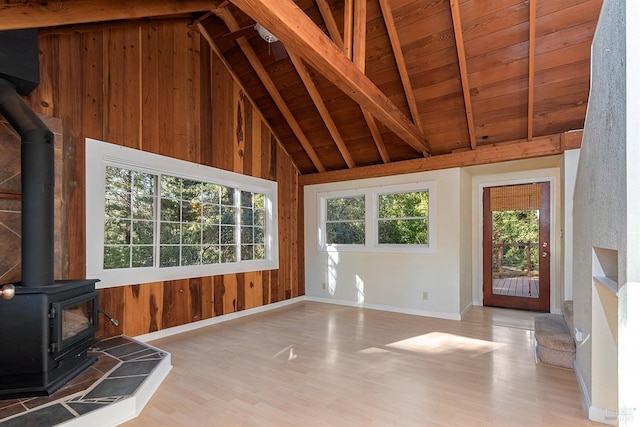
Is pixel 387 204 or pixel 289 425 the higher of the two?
pixel 387 204

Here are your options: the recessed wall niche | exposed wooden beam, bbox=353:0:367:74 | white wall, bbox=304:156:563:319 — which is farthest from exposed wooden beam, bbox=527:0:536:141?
the recessed wall niche

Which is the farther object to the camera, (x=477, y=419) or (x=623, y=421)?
(x=477, y=419)

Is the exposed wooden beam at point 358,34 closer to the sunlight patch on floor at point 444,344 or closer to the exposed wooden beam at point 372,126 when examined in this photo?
the exposed wooden beam at point 372,126

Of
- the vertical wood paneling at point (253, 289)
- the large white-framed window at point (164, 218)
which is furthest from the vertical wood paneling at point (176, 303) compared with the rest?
the vertical wood paneling at point (253, 289)

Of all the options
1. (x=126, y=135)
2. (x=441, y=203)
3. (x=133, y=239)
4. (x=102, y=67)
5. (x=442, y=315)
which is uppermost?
(x=102, y=67)

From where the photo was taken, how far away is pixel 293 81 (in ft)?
16.0

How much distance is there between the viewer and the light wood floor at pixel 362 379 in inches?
87.0

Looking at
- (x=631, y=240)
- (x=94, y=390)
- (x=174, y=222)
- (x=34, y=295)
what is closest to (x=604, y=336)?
(x=631, y=240)

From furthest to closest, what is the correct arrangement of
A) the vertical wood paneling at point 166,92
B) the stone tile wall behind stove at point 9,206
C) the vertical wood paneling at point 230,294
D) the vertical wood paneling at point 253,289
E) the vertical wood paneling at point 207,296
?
the vertical wood paneling at point 253,289
the vertical wood paneling at point 230,294
the vertical wood paneling at point 207,296
the vertical wood paneling at point 166,92
the stone tile wall behind stove at point 9,206

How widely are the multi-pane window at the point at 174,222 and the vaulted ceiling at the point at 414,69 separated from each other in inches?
68.1

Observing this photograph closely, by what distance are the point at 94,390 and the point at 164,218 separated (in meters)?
2.25

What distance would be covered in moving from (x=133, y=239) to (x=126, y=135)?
1.25 meters

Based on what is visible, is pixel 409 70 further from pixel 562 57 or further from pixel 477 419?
pixel 477 419

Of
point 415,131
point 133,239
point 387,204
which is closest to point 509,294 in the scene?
point 387,204
